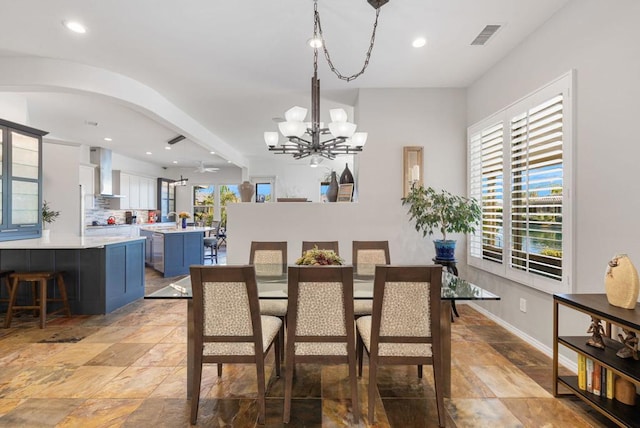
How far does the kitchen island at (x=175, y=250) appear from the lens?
6.16 meters

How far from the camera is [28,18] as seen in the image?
2717mm

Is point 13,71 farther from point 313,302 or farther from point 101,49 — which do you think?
point 313,302

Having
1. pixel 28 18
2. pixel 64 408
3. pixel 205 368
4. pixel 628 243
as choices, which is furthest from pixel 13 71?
pixel 628 243

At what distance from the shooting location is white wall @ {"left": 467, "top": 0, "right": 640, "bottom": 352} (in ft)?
6.87

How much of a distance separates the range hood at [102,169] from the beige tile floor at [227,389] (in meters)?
4.99

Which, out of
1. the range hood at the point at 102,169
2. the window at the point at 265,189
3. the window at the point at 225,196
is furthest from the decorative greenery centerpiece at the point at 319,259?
the window at the point at 225,196

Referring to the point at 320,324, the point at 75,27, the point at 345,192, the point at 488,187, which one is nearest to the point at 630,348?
the point at 320,324

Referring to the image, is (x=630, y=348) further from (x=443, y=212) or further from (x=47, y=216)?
(x=47, y=216)

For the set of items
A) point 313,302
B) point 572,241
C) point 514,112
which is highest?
point 514,112

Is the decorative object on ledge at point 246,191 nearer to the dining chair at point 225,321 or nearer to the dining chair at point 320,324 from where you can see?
the dining chair at point 225,321

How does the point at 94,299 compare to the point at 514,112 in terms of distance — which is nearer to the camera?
the point at 514,112

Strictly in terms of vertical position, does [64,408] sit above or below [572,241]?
below

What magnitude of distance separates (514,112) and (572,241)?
1405 mm

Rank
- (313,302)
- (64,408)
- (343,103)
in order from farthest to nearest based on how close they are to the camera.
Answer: (343,103) < (64,408) < (313,302)
